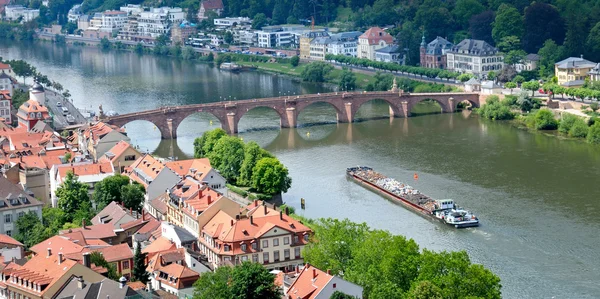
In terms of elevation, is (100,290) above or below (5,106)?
below

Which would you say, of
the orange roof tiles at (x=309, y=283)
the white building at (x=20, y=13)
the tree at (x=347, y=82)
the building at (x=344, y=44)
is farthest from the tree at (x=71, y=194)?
the white building at (x=20, y=13)

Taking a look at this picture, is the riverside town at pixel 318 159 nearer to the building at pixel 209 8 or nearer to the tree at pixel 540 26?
the tree at pixel 540 26

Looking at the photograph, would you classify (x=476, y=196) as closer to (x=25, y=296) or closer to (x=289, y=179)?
(x=289, y=179)

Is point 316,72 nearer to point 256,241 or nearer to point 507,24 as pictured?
point 507,24

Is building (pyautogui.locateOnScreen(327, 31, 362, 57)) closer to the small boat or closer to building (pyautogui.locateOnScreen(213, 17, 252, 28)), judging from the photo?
the small boat

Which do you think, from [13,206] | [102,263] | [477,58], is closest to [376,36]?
[477,58]
